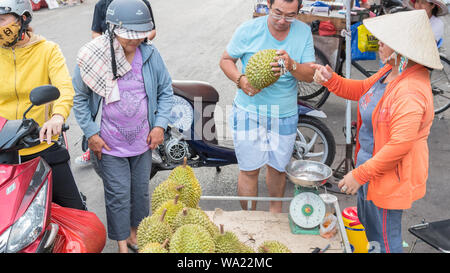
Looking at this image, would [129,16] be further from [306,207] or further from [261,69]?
[306,207]

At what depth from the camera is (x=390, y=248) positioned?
8.96 feet

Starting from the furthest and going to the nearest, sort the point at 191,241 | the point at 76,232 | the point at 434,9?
the point at 434,9 < the point at 76,232 < the point at 191,241

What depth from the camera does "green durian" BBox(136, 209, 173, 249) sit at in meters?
2.07

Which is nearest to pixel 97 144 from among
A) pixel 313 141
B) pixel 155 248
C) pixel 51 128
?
pixel 51 128

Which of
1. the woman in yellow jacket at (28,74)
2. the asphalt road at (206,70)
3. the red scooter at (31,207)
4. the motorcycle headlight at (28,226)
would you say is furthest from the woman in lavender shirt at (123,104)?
the motorcycle headlight at (28,226)

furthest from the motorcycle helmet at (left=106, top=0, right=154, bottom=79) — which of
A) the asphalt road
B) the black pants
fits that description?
the asphalt road

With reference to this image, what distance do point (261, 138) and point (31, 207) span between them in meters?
1.68

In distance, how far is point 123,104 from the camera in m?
2.95

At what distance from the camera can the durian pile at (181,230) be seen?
193 centimetres

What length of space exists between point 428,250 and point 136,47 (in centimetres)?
267

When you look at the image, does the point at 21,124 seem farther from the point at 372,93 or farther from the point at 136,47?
the point at 372,93

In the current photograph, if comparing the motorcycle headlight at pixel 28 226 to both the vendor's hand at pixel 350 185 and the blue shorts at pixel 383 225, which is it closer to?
the vendor's hand at pixel 350 185

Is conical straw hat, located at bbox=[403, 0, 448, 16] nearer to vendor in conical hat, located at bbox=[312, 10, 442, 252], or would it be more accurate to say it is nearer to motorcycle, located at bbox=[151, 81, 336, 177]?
motorcycle, located at bbox=[151, 81, 336, 177]

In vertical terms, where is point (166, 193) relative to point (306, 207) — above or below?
above
